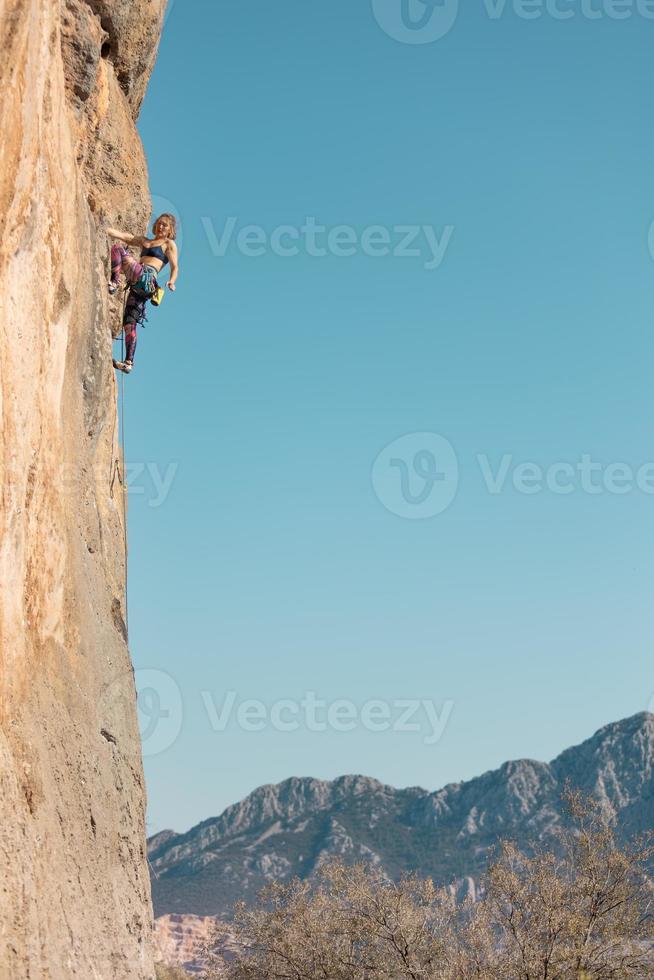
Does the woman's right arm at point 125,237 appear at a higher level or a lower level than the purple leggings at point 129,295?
higher

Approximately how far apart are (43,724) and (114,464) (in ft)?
16.8

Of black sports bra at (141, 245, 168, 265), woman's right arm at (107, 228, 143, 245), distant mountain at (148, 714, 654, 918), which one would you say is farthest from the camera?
distant mountain at (148, 714, 654, 918)

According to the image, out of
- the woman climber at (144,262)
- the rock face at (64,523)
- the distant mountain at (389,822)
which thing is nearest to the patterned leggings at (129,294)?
the woman climber at (144,262)

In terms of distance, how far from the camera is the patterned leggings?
14.2 meters

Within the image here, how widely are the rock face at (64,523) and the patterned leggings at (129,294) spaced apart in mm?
269

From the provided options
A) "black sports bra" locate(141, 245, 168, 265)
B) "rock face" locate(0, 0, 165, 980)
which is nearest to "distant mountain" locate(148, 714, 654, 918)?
"black sports bra" locate(141, 245, 168, 265)

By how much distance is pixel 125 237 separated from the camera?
1412 cm

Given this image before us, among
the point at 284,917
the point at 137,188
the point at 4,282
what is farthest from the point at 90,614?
the point at 284,917

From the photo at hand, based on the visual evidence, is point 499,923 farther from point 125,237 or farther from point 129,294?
point 125,237

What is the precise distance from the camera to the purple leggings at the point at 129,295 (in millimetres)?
14156

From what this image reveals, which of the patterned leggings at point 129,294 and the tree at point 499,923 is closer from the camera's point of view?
the patterned leggings at point 129,294

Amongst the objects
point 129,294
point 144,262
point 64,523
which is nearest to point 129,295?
point 129,294

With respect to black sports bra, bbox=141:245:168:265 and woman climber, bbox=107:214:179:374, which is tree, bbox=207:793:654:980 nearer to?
woman climber, bbox=107:214:179:374

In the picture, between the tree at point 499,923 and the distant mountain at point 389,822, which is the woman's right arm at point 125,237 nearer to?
the tree at point 499,923
